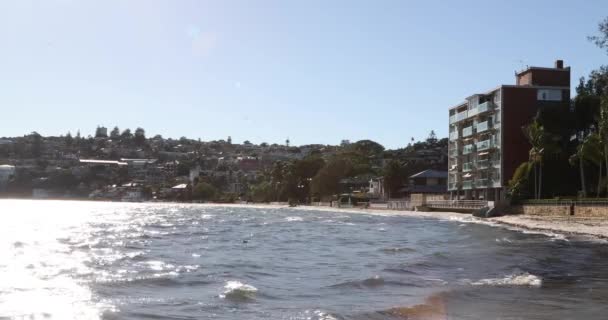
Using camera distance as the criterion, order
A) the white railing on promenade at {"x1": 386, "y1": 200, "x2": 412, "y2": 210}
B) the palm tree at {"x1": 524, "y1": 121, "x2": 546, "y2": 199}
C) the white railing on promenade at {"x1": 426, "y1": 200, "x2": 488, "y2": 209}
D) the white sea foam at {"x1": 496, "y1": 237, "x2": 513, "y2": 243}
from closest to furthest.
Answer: the white sea foam at {"x1": 496, "y1": 237, "x2": 513, "y2": 243}
the palm tree at {"x1": 524, "y1": 121, "x2": 546, "y2": 199}
the white railing on promenade at {"x1": 426, "y1": 200, "x2": 488, "y2": 209}
the white railing on promenade at {"x1": 386, "y1": 200, "x2": 412, "y2": 210}

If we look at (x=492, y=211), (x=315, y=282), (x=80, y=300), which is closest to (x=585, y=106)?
(x=492, y=211)

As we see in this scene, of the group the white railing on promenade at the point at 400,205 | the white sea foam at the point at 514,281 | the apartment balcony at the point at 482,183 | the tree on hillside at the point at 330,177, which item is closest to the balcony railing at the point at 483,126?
the apartment balcony at the point at 482,183

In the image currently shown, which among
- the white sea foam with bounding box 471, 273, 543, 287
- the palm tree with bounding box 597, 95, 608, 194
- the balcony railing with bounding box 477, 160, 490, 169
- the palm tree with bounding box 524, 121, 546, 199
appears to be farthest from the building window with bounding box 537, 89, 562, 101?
the white sea foam with bounding box 471, 273, 543, 287

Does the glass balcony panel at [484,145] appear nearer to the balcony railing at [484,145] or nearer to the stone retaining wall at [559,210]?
the balcony railing at [484,145]

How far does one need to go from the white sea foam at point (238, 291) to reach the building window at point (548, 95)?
74887mm

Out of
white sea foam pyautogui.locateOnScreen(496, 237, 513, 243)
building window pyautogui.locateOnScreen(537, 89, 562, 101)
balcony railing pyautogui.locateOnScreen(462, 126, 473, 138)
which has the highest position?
building window pyautogui.locateOnScreen(537, 89, 562, 101)

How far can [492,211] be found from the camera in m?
77.6

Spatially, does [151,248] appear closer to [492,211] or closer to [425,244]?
[425,244]

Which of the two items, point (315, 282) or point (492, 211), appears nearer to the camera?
point (315, 282)

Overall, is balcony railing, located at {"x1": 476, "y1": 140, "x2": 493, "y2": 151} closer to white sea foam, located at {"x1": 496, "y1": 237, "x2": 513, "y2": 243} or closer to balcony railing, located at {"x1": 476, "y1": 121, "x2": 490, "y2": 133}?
balcony railing, located at {"x1": 476, "y1": 121, "x2": 490, "y2": 133}

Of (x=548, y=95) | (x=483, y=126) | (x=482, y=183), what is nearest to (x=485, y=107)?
(x=483, y=126)

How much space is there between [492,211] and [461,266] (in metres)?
50.5

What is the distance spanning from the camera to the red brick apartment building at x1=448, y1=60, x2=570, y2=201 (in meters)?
89.8

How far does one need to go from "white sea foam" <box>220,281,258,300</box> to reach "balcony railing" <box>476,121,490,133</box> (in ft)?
251
